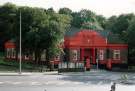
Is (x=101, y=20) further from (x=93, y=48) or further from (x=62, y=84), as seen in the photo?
(x=62, y=84)

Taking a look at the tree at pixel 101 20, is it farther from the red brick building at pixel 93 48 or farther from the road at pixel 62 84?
the road at pixel 62 84

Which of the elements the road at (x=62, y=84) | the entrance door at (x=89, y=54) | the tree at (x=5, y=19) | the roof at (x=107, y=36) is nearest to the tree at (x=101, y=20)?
the tree at (x=5, y=19)

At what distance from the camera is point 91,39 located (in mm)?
83500

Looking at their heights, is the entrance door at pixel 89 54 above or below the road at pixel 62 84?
above

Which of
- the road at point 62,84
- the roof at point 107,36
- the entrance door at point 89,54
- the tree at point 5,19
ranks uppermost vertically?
the tree at point 5,19

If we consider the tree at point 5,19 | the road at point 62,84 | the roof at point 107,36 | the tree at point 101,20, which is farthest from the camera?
the tree at point 101,20

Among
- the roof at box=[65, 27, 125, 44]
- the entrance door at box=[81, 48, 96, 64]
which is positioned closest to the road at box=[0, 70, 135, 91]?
the entrance door at box=[81, 48, 96, 64]

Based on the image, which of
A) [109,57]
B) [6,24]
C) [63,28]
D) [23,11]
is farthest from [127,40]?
[6,24]

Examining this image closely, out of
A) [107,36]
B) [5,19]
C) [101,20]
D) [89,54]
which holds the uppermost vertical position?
[101,20]

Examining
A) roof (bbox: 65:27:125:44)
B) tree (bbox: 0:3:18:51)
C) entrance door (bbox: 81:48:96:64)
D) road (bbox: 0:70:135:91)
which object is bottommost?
road (bbox: 0:70:135:91)

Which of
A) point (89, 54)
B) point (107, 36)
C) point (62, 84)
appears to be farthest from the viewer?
point (107, 36)

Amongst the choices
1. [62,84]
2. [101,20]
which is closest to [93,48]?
[62,84]

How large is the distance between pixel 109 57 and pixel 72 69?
16.8 m

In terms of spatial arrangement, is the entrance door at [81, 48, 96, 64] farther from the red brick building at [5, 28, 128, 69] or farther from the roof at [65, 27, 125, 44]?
the roof at [65, 27, 125, 44]
